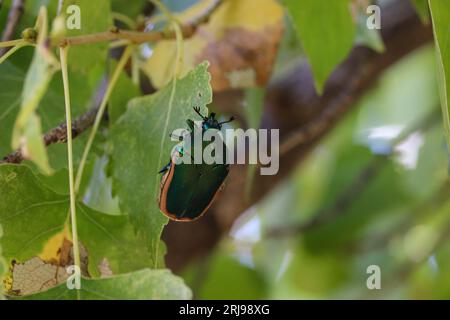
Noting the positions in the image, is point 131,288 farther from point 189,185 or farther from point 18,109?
point 18,109

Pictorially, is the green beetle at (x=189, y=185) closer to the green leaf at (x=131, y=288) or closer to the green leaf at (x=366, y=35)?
the green leaf at (x=131, y=288)

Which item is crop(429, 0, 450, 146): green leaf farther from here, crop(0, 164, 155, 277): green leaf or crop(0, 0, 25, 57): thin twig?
crop(0, 0, 25, 57): thin twig

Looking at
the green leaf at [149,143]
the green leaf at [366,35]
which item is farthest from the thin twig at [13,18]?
the green leaf at [366,35]

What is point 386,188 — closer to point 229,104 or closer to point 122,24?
point 229,104

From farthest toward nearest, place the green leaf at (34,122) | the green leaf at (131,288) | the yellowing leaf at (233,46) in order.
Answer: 1. the yellowing leaf at (233,46)
2. the green leaf at (131,288)
3. the green leaf at (34,122)

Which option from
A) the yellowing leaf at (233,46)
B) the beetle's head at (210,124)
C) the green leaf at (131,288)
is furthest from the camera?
the yellowing leaf at (233,46)

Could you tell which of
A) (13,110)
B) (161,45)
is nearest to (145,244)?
(13,110)

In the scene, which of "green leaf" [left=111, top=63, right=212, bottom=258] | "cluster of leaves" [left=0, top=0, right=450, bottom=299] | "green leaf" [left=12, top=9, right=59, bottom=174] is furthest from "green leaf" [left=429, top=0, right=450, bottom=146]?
"green leaf" [left=12, top=9, right=59, bottom=174]

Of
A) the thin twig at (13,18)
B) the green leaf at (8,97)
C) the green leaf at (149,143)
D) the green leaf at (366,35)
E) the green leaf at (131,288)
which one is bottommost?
the green leaf at (131,288)

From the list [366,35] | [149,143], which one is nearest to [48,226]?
[149,143]
